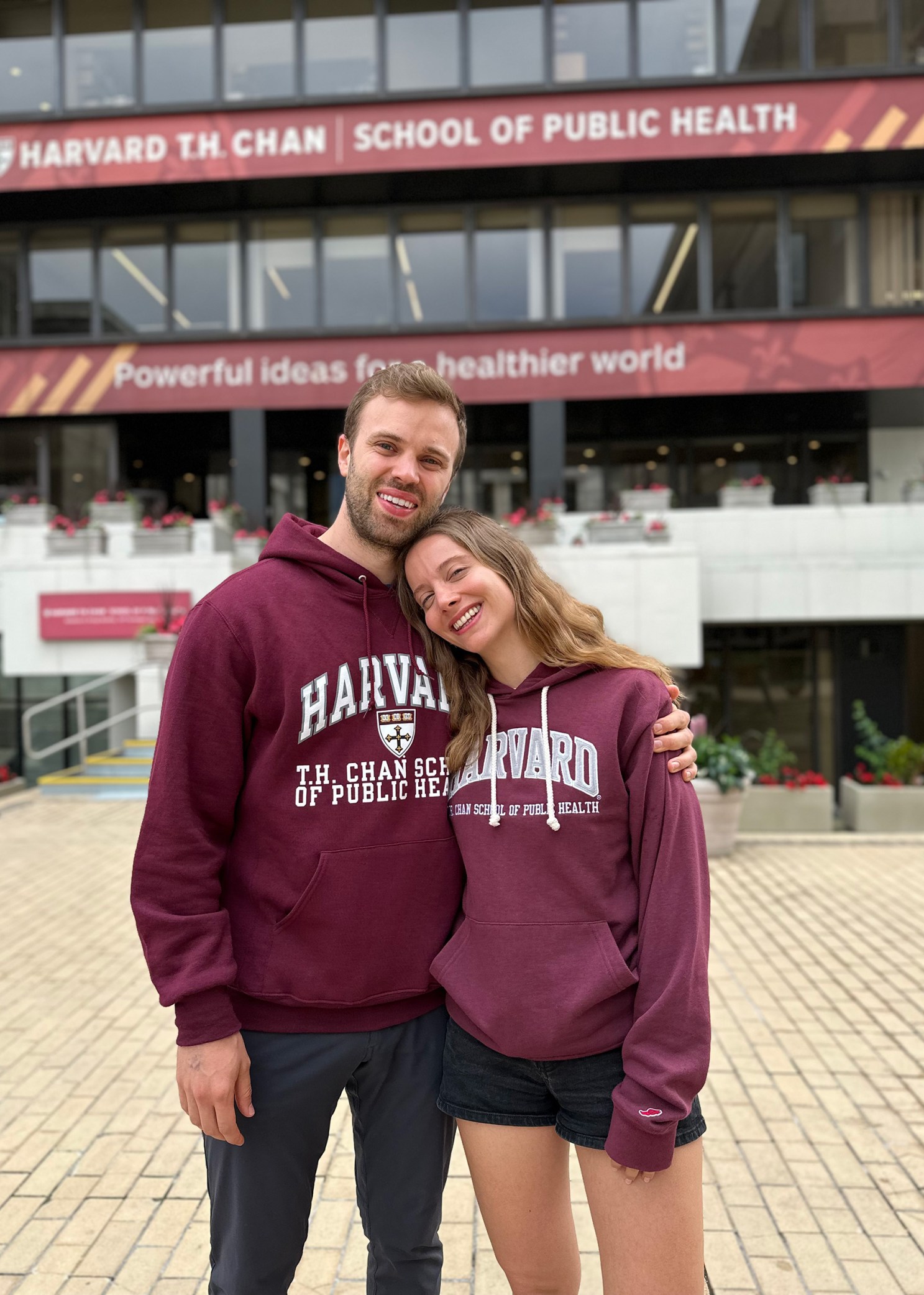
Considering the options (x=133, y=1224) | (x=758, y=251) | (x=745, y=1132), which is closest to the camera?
(x=133, y=1224)

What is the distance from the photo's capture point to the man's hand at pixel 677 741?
1.97 metres

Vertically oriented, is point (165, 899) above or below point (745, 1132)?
above

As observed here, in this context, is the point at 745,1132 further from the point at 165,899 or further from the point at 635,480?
the point at 635,480

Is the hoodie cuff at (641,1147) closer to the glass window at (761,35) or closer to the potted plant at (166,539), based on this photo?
the potted plant at (166,539)

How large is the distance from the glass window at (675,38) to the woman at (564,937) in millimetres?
17445

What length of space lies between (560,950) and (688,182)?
17.8 metres

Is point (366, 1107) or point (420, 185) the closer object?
point (366, 1107)

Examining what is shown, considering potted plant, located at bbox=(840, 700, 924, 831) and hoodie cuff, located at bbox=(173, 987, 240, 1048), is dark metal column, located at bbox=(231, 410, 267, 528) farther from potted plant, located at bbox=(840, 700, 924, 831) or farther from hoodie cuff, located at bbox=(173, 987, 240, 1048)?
hoodie cuff, located at bbox=(173, 987, 240, 1048)

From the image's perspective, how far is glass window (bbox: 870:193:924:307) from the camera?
655 inches

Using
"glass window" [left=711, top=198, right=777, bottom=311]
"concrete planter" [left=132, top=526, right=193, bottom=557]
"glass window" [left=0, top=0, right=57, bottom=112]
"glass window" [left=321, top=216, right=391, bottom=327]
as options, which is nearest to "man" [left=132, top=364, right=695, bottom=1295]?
"concrete planter" [left=132, top=526, right=193, bottom=557]

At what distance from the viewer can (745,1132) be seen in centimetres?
386

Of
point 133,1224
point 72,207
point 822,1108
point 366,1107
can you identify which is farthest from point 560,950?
point 72,207

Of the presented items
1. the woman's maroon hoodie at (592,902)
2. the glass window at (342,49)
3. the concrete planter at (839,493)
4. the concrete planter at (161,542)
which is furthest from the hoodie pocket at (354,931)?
the glass window at (342,49)

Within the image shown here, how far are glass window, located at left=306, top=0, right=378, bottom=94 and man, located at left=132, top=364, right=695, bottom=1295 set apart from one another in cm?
1738
